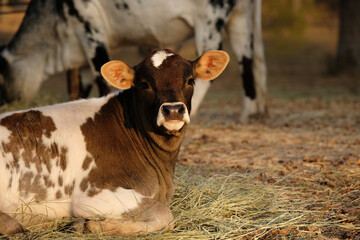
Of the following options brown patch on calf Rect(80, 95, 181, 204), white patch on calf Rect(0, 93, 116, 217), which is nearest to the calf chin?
brown patch on calf Rect(80, 95, 181, 204)

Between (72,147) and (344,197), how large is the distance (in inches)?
94.7

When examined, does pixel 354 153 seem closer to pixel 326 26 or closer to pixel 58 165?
pixel 58 165

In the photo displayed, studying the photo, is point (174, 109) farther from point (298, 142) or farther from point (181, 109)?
point (298, 142)

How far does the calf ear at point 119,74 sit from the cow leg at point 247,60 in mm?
4307

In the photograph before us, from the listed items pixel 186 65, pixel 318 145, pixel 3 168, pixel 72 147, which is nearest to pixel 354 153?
pixel 318 145

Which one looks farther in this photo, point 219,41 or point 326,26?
point 326,26

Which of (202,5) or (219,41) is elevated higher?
(202,5)

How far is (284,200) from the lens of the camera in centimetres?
486

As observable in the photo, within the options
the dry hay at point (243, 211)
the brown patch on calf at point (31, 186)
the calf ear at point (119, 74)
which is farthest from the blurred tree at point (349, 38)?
the brown patch on calf at point (31, 186)

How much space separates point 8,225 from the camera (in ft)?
12.8

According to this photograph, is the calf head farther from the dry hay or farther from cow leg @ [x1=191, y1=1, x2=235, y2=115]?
cow leg @ [x1=191, y1=1, x2=235, y2=115]

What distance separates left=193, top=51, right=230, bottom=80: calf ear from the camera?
4641mm

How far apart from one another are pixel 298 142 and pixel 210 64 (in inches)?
120

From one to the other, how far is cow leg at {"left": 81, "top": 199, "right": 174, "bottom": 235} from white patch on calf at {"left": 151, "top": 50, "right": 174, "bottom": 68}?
3.45 feet
